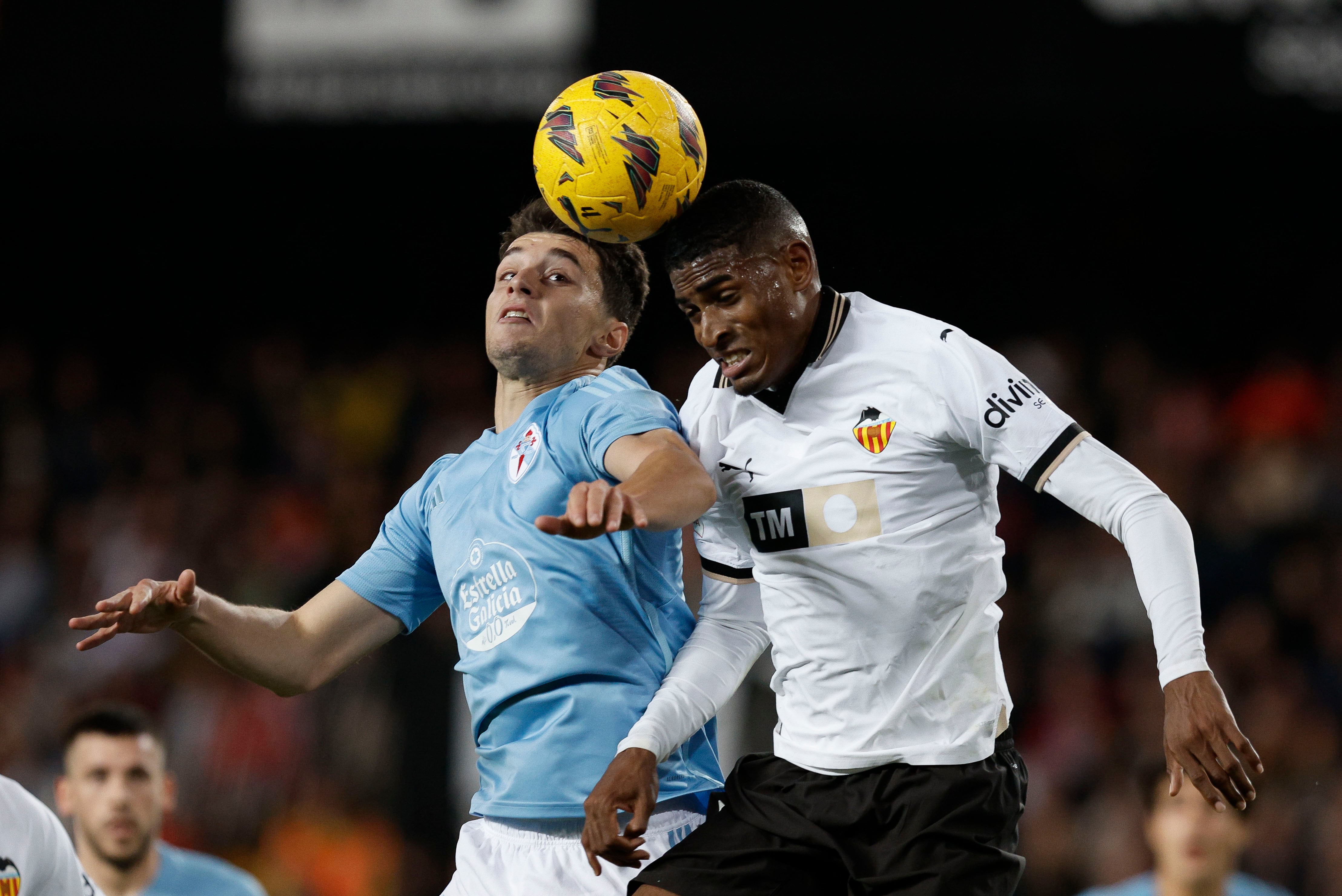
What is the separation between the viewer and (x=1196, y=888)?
17.8 feet

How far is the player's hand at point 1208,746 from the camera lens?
2.57 meters

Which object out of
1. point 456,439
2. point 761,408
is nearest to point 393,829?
point 456,439

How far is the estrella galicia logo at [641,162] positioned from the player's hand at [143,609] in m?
1.30

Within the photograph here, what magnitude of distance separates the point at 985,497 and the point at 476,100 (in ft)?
16.6

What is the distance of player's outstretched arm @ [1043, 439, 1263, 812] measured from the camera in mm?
2588

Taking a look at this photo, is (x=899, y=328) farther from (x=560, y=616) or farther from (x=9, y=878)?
(x=9, y=878)

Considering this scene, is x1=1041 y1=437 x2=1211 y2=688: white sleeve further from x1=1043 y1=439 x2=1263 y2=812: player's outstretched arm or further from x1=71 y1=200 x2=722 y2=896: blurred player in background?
x1=71 y1=200 x2=722 y2=896: blurred player in background

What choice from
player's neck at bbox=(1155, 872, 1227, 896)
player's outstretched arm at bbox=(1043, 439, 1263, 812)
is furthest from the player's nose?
player's neck at bbox=(1155, 872, 1227, 896)

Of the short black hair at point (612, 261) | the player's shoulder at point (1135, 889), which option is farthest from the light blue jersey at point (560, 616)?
the player's shoulder at point (1135, 889)

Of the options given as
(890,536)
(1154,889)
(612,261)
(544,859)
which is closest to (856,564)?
(890,536)

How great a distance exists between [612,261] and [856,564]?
1.13 m

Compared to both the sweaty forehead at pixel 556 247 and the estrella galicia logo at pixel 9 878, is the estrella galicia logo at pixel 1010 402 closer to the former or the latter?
the sweaty forehead at pixel 556 247

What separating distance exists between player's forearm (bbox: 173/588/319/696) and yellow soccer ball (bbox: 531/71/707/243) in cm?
125

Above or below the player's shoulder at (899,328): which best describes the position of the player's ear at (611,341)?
below
